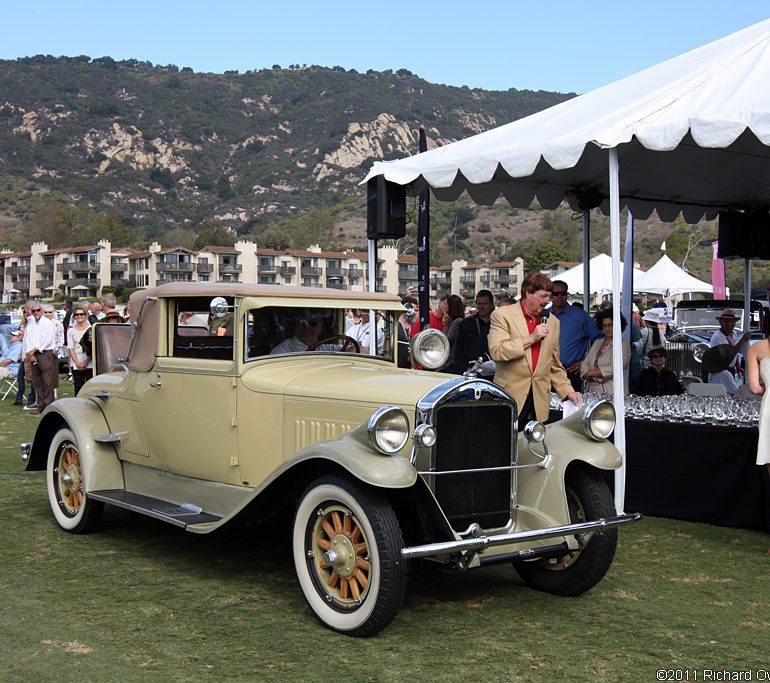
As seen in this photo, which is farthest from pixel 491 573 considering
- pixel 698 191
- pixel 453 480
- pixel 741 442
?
pixel 698 191

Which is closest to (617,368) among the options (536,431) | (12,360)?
(536,431)

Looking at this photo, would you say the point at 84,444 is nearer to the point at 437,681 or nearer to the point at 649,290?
the point at 437,681

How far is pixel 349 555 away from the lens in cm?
425

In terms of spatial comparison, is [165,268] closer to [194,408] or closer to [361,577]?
[194,408]

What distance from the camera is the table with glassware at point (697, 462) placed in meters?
6.38

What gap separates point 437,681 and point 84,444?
131 inches

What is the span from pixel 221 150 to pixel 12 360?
414ft

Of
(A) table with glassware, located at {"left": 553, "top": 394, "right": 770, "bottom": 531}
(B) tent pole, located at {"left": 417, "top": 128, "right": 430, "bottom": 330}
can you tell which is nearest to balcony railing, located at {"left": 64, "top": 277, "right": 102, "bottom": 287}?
(B) tent pole, located at {"left": 417, "top": 128, "right": 430, "bottom": 330}

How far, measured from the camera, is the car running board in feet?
16.8

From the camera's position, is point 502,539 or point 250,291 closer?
point 502,539

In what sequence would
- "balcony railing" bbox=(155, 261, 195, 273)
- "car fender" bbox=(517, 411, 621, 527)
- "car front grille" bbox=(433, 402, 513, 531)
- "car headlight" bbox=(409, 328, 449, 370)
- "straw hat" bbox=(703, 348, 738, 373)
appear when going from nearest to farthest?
"car front grille" bbox=(433, 402, 513, 531), "car fender" bbox=(517, 411, 621, 527), "car headlight" bbox=(409, 328, 449, 370), "straw hat" bbox=(703, 348, 738, 373), "balcony railing" bbox=(155, 261, 195, 273)

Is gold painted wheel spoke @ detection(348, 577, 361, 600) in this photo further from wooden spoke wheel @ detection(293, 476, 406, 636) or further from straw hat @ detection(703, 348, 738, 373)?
straw hat @ detection(703, 348, 738, 373)

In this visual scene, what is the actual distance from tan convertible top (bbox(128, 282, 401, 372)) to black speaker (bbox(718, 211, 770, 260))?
283 inches

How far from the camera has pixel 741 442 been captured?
6395 mm
